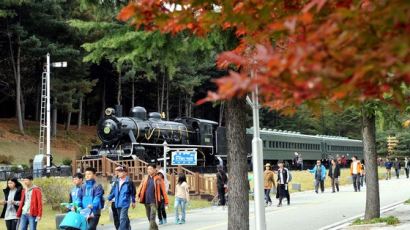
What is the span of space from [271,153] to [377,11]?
39303 millimetres

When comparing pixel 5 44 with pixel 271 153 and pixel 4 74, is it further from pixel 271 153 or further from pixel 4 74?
pixel 271 153

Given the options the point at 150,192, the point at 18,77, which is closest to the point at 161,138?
the point at 150,192

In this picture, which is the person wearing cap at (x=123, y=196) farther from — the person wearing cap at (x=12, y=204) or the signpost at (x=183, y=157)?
the signpost at (x=183, y=157)

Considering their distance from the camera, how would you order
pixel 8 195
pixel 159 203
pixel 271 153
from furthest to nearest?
pixel 271 153
pixel 159 203
pixel 8 195

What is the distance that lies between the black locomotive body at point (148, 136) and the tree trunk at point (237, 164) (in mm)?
19462

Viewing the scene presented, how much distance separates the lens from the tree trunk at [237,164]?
26.4 feet

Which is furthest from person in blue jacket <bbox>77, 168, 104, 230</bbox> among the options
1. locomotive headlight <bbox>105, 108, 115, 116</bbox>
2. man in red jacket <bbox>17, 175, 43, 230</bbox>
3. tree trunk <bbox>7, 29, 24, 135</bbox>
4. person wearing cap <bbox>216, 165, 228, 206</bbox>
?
tree trunk <bbox>7, 29, 24, 135</bbox>

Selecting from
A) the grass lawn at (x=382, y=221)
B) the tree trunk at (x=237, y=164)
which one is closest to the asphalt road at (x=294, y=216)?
the grass lawn at (x=382, y=221)

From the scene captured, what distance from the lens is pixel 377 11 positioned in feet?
8.99

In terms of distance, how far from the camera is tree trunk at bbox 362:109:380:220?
45.6 feet

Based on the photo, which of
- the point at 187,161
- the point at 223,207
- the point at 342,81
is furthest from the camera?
the point at 187,161

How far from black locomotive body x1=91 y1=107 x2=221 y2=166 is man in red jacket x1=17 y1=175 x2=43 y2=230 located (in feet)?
50.7

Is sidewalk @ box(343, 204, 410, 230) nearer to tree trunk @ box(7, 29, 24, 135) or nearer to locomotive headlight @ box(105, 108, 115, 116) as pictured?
locomotive headlight @ box(105, 108, 115, 116)

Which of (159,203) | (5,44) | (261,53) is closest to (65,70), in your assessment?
(5,44)
